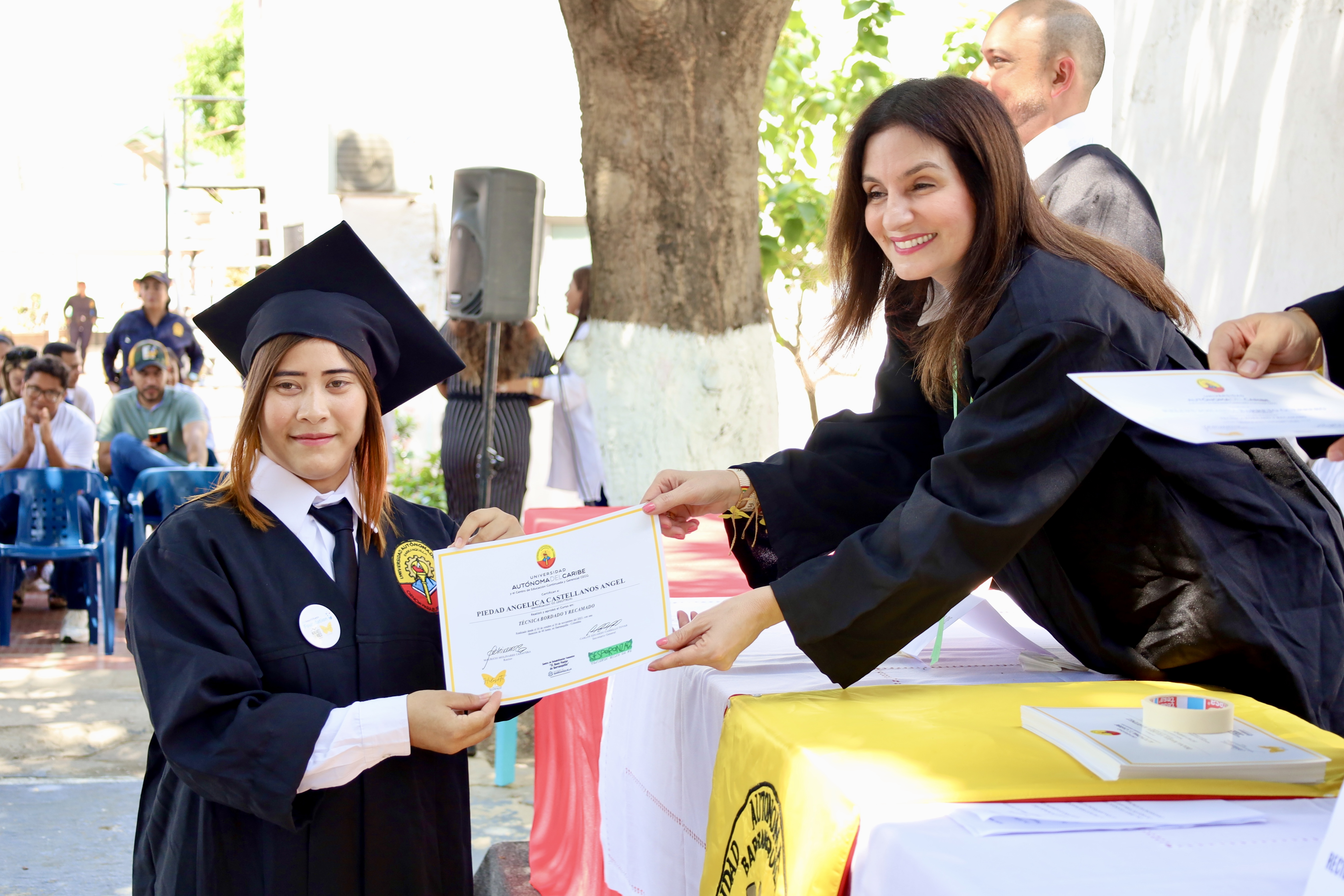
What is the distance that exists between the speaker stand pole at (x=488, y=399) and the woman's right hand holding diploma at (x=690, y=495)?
388 cm

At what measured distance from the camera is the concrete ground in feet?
14.1

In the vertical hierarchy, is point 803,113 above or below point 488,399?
above

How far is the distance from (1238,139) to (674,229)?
2.57 metres

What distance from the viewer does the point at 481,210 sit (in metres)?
6.30

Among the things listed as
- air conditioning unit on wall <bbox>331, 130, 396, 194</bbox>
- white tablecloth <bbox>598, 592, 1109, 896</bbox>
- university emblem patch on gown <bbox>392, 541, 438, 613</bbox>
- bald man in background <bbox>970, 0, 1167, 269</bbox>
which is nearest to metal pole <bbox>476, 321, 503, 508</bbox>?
bald man in background <bbox>970, 0, 1167, 269</bbox>

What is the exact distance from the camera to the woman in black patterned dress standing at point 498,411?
22.9ft

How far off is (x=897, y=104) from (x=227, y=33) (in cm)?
4974

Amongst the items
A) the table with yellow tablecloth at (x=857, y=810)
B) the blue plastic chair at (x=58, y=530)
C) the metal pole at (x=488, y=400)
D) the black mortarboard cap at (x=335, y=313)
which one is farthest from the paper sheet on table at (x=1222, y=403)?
the blue plastic chair at (x=58, y=530)

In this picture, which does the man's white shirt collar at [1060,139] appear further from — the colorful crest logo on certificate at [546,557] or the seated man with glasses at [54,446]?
the seated man with glasses at [54,446]

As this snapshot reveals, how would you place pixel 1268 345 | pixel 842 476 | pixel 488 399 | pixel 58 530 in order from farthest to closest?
1. pixel 58 530
2. pixel 488 399
3. pixel 842 476
4. pixel 1268 345

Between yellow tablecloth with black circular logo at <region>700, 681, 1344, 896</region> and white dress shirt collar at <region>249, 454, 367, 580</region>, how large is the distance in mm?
774

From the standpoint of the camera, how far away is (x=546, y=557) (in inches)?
77.0

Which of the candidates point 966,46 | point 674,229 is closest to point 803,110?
point 966,46

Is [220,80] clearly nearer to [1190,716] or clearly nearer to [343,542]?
[343,542]
